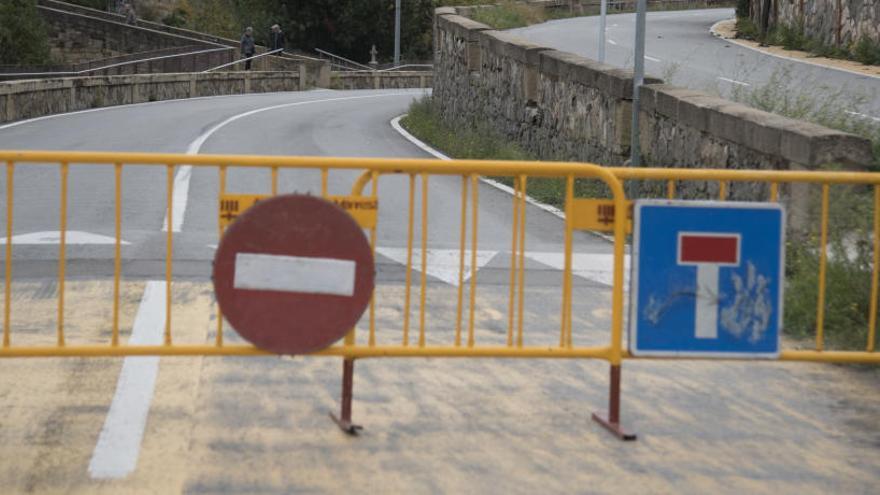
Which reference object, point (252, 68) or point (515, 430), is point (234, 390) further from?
point (252, 68)

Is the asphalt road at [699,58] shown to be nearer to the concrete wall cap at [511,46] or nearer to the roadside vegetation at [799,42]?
the roadside vegetation at [799,42]

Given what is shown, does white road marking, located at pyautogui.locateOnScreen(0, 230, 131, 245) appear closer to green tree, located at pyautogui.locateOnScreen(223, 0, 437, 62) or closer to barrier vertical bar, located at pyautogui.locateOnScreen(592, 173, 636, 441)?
barrier vertical bar, located at pyautogui.locateOnScreen(592, 173, 636, 441)

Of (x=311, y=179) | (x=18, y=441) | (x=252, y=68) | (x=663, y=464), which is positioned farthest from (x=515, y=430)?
(x=252, y=68)

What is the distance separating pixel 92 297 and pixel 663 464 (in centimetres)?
453

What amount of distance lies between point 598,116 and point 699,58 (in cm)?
1921

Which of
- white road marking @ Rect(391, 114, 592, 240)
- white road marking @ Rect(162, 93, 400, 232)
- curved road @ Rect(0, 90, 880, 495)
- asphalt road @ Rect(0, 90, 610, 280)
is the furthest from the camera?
white road marking @ Rect(391, 114, 592, 240)

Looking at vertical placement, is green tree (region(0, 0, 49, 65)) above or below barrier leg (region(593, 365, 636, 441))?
below

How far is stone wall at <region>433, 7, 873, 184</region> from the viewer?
11.1 m

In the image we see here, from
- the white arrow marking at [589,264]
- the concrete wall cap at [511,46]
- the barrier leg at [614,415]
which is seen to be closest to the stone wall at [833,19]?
the concrete wall cap at [511,46]

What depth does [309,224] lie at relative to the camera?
679cm

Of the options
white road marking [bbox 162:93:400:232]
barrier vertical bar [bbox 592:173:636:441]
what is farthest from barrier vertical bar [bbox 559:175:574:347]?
white road marking [bbox 162:93:400:232]

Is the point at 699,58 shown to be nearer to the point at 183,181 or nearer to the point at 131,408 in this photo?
the point at 183,181

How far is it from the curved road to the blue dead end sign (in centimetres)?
41

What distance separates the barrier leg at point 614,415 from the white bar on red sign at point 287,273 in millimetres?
1308
